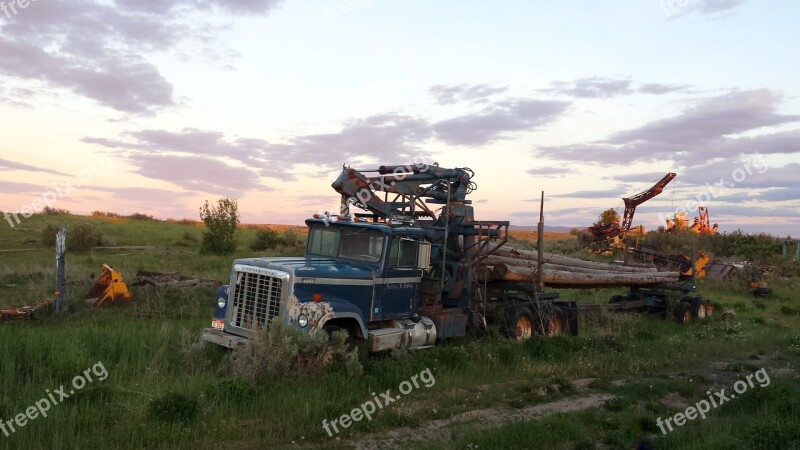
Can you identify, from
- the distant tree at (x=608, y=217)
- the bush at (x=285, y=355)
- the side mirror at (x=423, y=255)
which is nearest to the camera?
the bush at (x=285, y=355)

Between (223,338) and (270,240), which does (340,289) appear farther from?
(270,240)

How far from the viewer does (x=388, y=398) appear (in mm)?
8711

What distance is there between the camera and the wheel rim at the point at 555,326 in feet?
48.0

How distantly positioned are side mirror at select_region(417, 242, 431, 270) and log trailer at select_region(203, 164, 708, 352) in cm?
2

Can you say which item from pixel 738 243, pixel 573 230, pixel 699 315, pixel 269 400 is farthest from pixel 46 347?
pixel 573 230

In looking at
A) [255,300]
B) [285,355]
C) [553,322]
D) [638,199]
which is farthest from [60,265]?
[638,199]

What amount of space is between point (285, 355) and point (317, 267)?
6.11 feet

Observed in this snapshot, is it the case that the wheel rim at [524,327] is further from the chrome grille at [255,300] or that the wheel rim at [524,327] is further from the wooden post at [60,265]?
the wooden post at [60,265]

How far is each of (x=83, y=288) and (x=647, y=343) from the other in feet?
46.9

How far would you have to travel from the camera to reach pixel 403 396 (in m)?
9.02

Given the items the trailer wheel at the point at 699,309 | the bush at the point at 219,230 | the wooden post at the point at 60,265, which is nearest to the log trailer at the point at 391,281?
the wooden post at the point at 60,265

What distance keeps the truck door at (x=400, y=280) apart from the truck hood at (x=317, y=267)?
44cm

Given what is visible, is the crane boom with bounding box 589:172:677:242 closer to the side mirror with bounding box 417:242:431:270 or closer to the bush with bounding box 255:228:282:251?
the bush with bounding box 255:228:282:251

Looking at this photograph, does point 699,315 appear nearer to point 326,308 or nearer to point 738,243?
point 326,308
